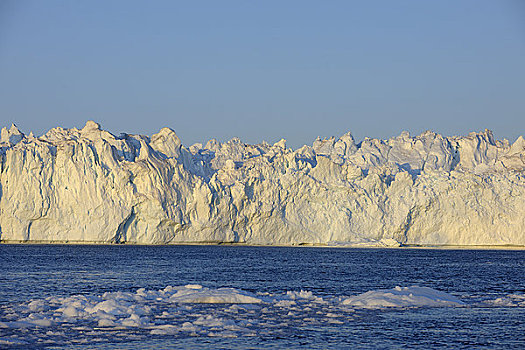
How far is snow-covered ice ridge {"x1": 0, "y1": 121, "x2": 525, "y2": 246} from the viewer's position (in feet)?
209

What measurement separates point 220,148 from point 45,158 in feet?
156

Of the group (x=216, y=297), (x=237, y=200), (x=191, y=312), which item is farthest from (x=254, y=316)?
(x=237, y=200)

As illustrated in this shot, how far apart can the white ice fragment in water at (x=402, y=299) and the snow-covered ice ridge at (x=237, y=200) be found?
3894cm

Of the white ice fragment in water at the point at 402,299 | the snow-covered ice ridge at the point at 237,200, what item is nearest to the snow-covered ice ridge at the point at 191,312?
the white ice fragment in water at the point at 402,299

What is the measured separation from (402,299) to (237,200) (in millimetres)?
40428

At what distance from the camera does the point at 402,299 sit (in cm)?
2633

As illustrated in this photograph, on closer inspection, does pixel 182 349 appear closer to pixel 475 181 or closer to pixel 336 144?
pixel 475 181

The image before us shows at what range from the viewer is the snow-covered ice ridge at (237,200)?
209 ft

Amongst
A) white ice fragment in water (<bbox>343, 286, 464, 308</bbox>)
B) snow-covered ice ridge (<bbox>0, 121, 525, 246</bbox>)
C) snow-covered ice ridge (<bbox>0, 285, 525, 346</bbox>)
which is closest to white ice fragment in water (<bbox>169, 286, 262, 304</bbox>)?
snow-covered ice ridge (<bbox>0, 285, 525, 346</bbox>)

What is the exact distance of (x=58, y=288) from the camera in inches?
1234

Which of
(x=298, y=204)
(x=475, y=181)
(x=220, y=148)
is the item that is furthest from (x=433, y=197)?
(x=220, y=148)

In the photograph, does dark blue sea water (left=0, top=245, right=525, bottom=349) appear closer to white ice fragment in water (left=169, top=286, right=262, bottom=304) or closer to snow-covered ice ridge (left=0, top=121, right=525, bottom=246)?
white ice fragment in water (left=169, top=286, right=262, bottom=304)

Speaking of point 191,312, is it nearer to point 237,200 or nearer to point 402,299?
point 402,299

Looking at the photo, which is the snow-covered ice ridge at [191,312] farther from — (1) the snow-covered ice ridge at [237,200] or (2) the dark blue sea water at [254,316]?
(1) the snow-covered ice ridge at [237,200]
